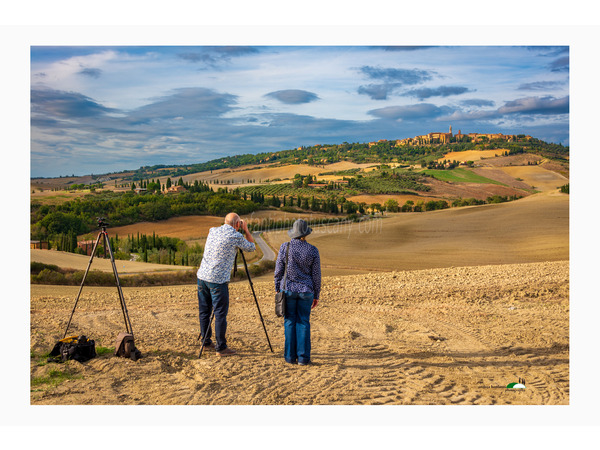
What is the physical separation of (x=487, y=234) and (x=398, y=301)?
19.4m

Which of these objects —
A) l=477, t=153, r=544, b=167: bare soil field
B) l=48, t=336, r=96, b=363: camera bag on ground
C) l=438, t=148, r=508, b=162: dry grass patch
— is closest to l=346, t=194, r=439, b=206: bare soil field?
l=438, t=148, r=508, b=162: dry grass patch

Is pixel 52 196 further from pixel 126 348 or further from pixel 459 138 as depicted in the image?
pixel 459 138

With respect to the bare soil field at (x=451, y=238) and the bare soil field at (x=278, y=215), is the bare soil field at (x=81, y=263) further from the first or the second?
the bare soil field at (x=278, y=215)

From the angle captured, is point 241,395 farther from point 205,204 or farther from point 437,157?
point 437,157

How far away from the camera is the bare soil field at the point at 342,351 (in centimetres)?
477

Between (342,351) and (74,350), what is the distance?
3519 mm

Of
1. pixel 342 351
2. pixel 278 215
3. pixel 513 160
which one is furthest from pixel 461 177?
pixel 342 351

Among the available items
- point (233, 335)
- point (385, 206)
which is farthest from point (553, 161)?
point (233, 335)

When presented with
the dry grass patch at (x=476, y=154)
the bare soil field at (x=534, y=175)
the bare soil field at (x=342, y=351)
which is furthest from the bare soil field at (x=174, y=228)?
the bare soil field at (x=534, y=175)

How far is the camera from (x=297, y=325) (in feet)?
17.9

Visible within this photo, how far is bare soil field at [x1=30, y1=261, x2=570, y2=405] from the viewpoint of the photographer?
477 cm

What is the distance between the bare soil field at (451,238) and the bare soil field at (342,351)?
8895mm

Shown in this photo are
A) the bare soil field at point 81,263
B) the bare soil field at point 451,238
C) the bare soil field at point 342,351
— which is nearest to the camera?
the bare soil field at point 342,351

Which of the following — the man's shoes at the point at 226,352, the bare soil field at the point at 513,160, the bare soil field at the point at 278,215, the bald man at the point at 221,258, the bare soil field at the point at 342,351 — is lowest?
the bare soil field at the point at 342,351
